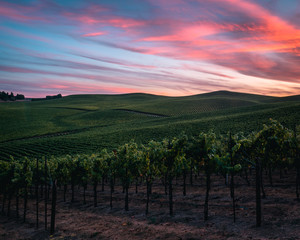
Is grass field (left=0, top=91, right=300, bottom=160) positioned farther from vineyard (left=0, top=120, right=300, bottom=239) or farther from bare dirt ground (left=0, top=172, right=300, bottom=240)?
bare dirt ground (left=0, top=172, right=300, bottom=240)

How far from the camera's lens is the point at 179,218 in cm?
1822

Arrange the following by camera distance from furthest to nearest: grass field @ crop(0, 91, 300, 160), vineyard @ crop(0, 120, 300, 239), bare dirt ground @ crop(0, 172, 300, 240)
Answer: grass field @ crop(0, 91, 300, 160), vineyard @ crop(0, 120, 300, 239), bare dirt ground @ crop(0, 172, 300, 240)

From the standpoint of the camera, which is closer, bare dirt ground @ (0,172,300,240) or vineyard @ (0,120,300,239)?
bare dirt ground @ (0,172,300,240)

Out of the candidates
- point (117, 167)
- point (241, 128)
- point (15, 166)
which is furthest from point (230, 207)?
point (241, 128)

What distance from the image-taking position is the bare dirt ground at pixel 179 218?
14.6 meters

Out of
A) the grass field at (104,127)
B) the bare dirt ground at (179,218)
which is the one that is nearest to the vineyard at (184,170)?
the bare dirt ground at (179,218)

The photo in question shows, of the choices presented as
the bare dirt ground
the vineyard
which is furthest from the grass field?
the bare dirt ground

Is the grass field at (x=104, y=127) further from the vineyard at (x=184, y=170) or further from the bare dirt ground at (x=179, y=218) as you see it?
the bare dirt ground at (x=179, y=218)

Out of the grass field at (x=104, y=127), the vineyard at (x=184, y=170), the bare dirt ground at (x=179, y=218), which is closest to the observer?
the bare dirt ground at (x=179, y=218)

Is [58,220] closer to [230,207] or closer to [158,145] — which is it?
[158,145]

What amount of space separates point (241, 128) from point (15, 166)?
5908 cm

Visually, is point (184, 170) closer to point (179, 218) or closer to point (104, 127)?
point (179, 218)

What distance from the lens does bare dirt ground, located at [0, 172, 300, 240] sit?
47.9 feet

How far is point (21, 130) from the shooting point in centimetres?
9550
